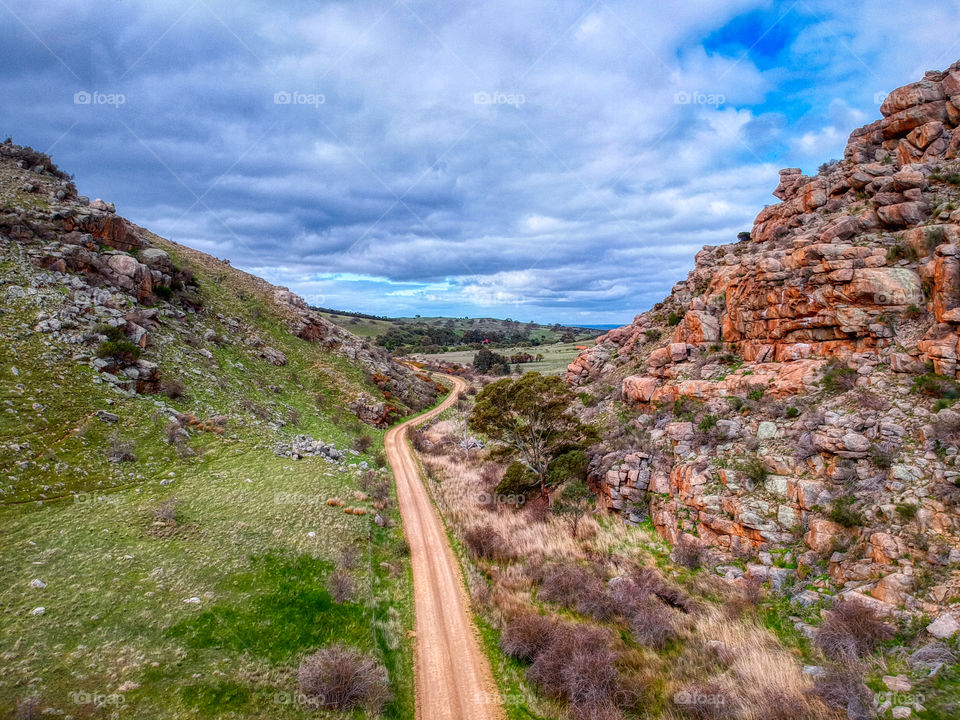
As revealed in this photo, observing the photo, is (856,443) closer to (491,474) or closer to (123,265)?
(491,474)

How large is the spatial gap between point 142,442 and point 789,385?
29.7m

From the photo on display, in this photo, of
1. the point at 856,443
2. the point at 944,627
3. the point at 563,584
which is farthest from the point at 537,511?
the point at 944,627

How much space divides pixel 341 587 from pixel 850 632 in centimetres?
1440

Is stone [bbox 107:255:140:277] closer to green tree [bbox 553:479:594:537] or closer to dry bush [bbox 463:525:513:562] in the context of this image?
dry bush [bbox 463:525:513:562]

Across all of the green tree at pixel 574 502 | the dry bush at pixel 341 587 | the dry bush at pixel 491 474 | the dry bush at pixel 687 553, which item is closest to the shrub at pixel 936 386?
the dry bush at pixel 687 553

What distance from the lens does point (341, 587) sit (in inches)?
551

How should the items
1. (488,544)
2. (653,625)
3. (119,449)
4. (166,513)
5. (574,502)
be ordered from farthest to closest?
(574,502), (488,544), (119,449), (166,513), (653,625)

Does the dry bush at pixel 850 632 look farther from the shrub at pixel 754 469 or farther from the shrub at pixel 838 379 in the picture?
the shrub at pixel 838 379

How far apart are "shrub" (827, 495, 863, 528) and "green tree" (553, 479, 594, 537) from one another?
10.4 metres

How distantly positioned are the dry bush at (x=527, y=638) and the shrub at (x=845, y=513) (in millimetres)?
9454

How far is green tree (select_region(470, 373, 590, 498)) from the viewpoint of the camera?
2448cm

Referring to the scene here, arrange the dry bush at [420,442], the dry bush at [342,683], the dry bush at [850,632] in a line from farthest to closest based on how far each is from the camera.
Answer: the dry bush at [420,442], the dry bush at [850,632], the dry bush at [342,683]

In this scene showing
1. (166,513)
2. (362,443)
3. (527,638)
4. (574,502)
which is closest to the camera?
(527,638)

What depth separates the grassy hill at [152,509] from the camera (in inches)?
366
